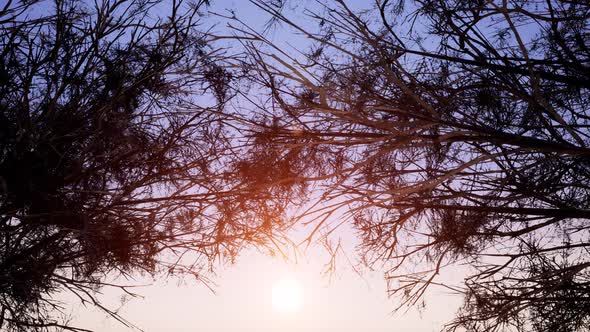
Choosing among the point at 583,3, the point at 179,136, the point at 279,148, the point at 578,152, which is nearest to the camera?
the point at 578,152

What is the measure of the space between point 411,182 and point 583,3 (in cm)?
163

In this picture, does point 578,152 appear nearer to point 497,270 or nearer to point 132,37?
point 497,270

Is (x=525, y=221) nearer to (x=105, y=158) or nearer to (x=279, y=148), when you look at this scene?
(x=279, y=148)

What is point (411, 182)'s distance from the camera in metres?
3.71

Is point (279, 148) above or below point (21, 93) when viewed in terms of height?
below

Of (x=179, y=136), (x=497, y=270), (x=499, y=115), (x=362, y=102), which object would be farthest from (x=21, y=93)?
(x=497, y=270)

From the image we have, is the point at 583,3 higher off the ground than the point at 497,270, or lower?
higher

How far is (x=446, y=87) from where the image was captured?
3.26 metres

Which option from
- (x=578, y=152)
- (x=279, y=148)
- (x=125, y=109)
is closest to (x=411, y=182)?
(x=279, y=148)

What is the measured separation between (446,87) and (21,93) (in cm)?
291

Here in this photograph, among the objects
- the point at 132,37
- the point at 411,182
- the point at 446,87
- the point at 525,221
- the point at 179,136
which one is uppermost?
the point at 132,37

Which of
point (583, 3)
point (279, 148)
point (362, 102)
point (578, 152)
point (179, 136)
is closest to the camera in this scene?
point (578, 152)

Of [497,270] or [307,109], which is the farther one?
[497,270]

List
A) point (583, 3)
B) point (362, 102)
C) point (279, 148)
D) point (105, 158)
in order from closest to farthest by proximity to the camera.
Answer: point (583, 3) < point (362, 102) < point (279, 148) < point (105, 158)
